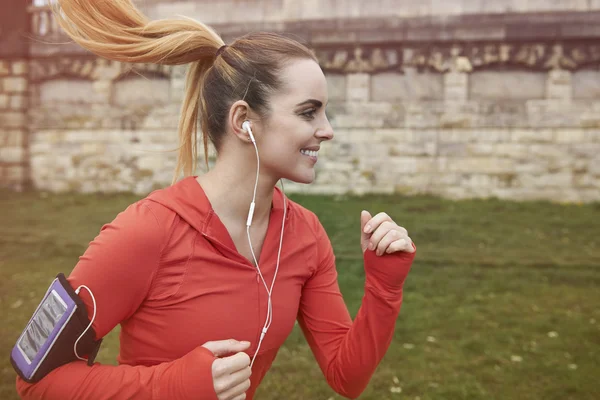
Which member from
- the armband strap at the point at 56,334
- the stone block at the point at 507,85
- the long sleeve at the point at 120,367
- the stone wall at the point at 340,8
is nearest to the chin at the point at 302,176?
the long sleeve at the point at 120,367

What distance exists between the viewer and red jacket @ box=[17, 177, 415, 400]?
165 cm

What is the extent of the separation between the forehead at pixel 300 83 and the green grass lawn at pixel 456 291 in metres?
2.52

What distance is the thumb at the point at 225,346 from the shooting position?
5.66 ft

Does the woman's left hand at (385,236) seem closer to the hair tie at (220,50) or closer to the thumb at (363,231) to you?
the thumb at (363,231)

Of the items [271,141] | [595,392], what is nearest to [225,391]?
[271,141]

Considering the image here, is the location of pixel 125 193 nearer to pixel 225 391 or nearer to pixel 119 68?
pixel 119 68

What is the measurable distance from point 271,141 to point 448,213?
6731mm

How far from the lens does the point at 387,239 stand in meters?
1.85

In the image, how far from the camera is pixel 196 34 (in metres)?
2.09

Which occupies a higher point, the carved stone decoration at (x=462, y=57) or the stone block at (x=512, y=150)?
the carved stone decoration at (x=462, y=57)

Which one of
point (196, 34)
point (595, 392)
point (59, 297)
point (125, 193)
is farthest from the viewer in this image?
point (125, 193)

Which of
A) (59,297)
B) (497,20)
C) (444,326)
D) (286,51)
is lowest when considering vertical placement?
(444,326)

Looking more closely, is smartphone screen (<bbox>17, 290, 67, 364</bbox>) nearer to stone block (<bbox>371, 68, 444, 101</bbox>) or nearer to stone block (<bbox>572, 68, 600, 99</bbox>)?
stone block (<bbox>371, 68, 444, 101</bbox>)

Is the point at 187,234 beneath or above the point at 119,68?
beneath
